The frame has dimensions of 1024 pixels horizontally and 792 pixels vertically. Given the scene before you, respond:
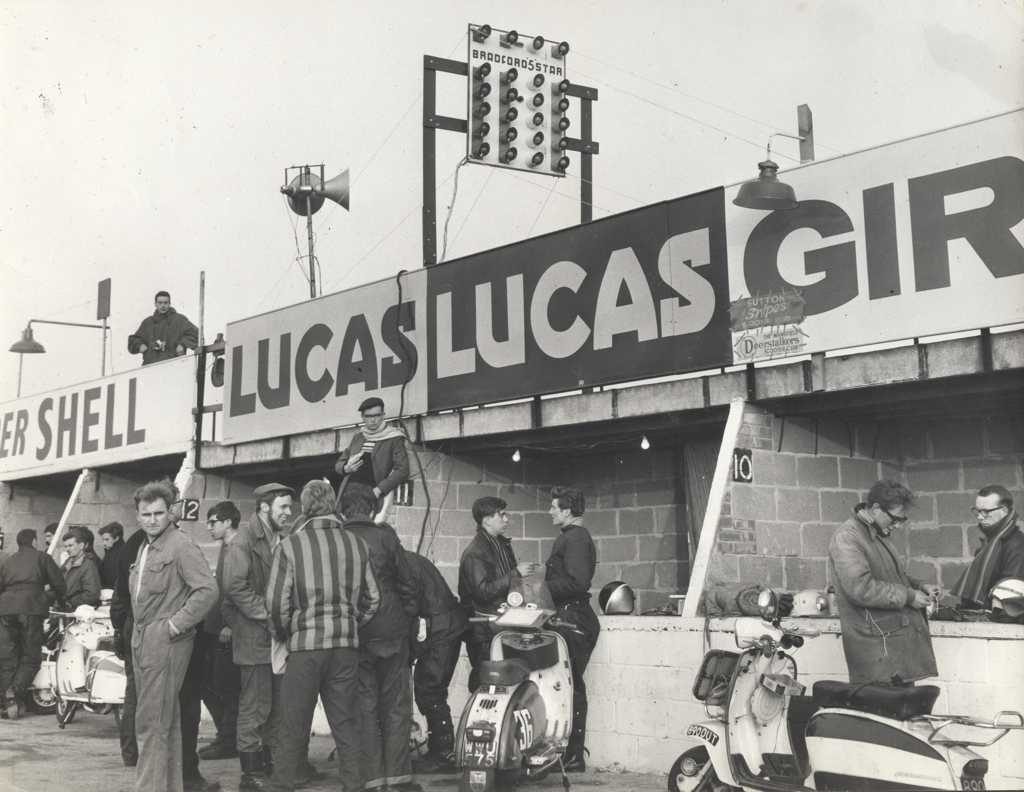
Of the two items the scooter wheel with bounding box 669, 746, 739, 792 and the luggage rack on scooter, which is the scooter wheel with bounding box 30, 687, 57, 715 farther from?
the luggage rack on scooter

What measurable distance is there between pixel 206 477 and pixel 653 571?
20.8ft

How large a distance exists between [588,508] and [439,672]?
4126 mm

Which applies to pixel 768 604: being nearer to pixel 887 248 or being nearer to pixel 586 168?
pixel 887 248

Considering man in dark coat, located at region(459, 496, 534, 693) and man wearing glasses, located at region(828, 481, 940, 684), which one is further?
man in dark coat, located at region(459, 496, 534, 693)

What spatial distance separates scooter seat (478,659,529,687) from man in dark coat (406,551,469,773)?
1.26m

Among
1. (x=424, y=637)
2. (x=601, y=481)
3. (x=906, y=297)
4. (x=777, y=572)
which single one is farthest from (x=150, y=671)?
(x=601, y=481)

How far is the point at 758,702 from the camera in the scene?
6.46 meters

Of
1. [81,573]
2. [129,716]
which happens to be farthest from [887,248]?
[81,573]

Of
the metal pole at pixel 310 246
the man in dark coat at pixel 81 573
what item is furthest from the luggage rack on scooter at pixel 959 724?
the metal pole at pixel 310 246

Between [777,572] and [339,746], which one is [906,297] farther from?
[339,746]

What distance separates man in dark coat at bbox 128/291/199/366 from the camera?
1714 cm

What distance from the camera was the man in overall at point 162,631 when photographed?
6.94m

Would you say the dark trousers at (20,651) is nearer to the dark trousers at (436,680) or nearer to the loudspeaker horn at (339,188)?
the dark trousers at (436,680)

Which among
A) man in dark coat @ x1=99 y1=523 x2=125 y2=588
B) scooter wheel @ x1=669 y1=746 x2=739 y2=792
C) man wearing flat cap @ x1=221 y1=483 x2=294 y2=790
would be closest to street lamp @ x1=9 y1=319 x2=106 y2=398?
man in dark coat @ x1=99 y1=523 x2=125 y2=588
